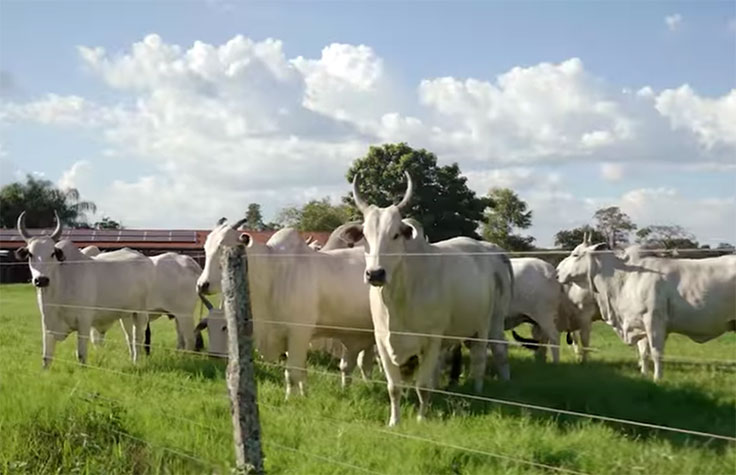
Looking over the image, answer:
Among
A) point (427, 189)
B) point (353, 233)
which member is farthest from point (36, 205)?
point (353, 233)

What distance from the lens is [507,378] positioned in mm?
9500

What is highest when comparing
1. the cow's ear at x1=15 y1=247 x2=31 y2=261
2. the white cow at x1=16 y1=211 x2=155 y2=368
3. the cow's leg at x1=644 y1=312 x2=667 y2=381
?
the cow's ear at x1=15 y1=247 x2=31 y2=261

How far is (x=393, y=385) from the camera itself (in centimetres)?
736

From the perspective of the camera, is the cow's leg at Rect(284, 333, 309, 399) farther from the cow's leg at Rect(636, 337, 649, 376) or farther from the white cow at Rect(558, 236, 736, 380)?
the cow's leg at Rect(636, 337, 649, 376)

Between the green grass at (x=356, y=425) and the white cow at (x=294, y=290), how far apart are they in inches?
19.7

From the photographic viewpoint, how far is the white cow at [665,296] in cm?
997

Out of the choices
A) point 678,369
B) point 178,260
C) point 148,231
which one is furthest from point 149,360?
point 148,231

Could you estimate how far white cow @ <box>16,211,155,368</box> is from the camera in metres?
11.0

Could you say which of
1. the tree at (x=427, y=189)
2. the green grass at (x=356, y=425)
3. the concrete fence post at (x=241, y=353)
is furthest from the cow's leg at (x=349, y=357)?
the tree at (x=427, y=189)

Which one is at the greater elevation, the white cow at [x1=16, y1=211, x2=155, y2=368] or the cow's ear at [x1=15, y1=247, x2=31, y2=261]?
the cow's ear at [x1=15, y1=247, x2=31, y2=261]

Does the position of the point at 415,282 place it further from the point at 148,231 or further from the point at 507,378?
the point at 148,231

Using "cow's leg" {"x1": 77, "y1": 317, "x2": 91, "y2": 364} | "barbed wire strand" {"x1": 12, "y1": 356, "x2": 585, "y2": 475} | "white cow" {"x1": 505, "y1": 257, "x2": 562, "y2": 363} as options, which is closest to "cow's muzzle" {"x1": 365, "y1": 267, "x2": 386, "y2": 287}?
"barbed wire strand" {"x1": 12, "y1": 356, "x2": 585, "y2": 475}

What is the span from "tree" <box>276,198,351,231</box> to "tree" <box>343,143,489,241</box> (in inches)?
202

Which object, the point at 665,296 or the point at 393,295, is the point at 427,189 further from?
the point at 393,295
